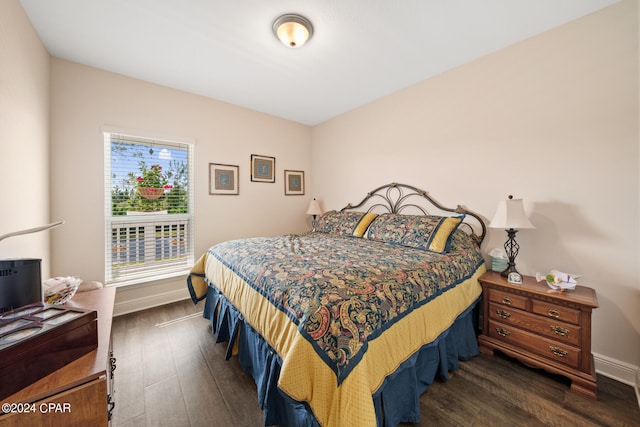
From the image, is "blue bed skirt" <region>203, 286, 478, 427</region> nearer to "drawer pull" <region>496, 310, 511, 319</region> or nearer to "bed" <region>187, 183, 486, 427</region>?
"bed" <region>187, 183, 486, 427</region>

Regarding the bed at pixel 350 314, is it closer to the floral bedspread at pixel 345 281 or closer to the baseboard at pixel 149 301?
the floral bedspread at pixel 345 281

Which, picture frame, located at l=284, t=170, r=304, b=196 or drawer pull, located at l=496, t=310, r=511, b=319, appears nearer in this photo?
drawer pull, located at l=496, t=310, r=511, b=319

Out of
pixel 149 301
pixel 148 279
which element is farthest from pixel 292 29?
pixel 149 301

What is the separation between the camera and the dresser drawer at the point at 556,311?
1.57 meters

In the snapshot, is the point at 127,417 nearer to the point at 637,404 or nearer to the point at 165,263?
the point at 165,263

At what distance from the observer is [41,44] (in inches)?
81.4

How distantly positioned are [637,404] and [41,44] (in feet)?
16.8

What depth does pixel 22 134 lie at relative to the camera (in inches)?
65.4

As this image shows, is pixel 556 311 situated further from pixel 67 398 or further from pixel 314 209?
Result: pixel 314 209

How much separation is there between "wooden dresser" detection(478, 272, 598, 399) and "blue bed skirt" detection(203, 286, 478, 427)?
20cm

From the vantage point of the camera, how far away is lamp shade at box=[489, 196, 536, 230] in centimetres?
184

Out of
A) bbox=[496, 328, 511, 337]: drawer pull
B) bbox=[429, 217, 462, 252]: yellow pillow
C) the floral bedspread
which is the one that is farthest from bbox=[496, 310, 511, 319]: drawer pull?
bbox=[429, 217, 462, 252]: yellow pillow

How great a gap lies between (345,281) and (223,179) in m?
2.66

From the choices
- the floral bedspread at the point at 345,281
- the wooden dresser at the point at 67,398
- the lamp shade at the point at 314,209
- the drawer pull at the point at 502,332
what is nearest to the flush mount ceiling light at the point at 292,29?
the floral bedspread at the point at 345,281
